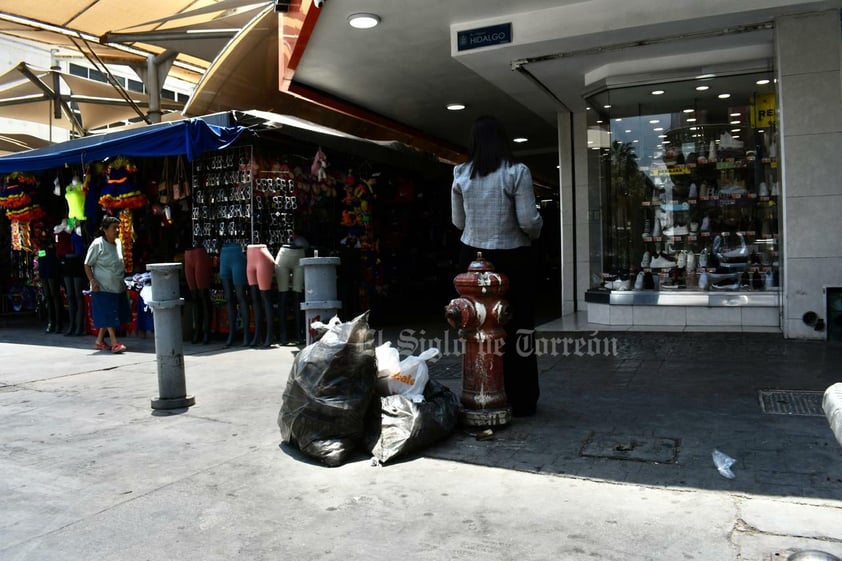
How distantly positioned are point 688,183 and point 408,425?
6.61 meters

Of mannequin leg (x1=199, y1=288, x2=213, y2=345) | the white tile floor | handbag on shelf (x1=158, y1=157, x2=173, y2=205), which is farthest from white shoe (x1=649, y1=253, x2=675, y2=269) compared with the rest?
handbag on shelf (x1=158, y1=157, x2=173, y2=205)

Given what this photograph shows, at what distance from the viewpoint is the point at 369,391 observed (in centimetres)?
401

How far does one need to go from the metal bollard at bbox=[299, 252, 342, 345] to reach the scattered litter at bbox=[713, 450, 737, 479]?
8.26 ft

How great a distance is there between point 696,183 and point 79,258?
29.9 feet

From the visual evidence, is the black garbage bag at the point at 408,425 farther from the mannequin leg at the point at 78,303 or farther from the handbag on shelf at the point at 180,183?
the mannequin leg at the point at 78,303

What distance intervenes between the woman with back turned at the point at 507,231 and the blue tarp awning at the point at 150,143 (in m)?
4.65

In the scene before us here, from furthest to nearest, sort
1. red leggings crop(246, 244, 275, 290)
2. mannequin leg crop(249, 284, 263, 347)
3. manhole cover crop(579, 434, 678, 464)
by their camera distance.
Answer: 1. mannequin leg crop(249, 284, 263, 347)
2. red leggings crop(246, 244, 275, 290)
3. manhole cover crop(579, 434, 678, 464)

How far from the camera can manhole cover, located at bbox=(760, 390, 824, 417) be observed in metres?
4.36

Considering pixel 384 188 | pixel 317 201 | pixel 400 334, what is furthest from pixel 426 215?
pixel 400 334

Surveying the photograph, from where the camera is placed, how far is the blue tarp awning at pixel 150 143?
8.13 metres

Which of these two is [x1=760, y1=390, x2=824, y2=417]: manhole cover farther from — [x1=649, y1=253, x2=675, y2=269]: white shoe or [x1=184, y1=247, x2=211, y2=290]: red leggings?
[x1=184, y1=247, x2=211, y2=290]: red leggings

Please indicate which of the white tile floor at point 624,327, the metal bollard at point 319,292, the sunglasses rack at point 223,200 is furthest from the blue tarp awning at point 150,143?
the white tile floor at point 624,327

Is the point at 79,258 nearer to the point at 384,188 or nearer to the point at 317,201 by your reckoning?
the point at 317,201

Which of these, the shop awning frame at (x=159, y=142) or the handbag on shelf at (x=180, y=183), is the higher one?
the shop awning frame at (x=159, y=142)
